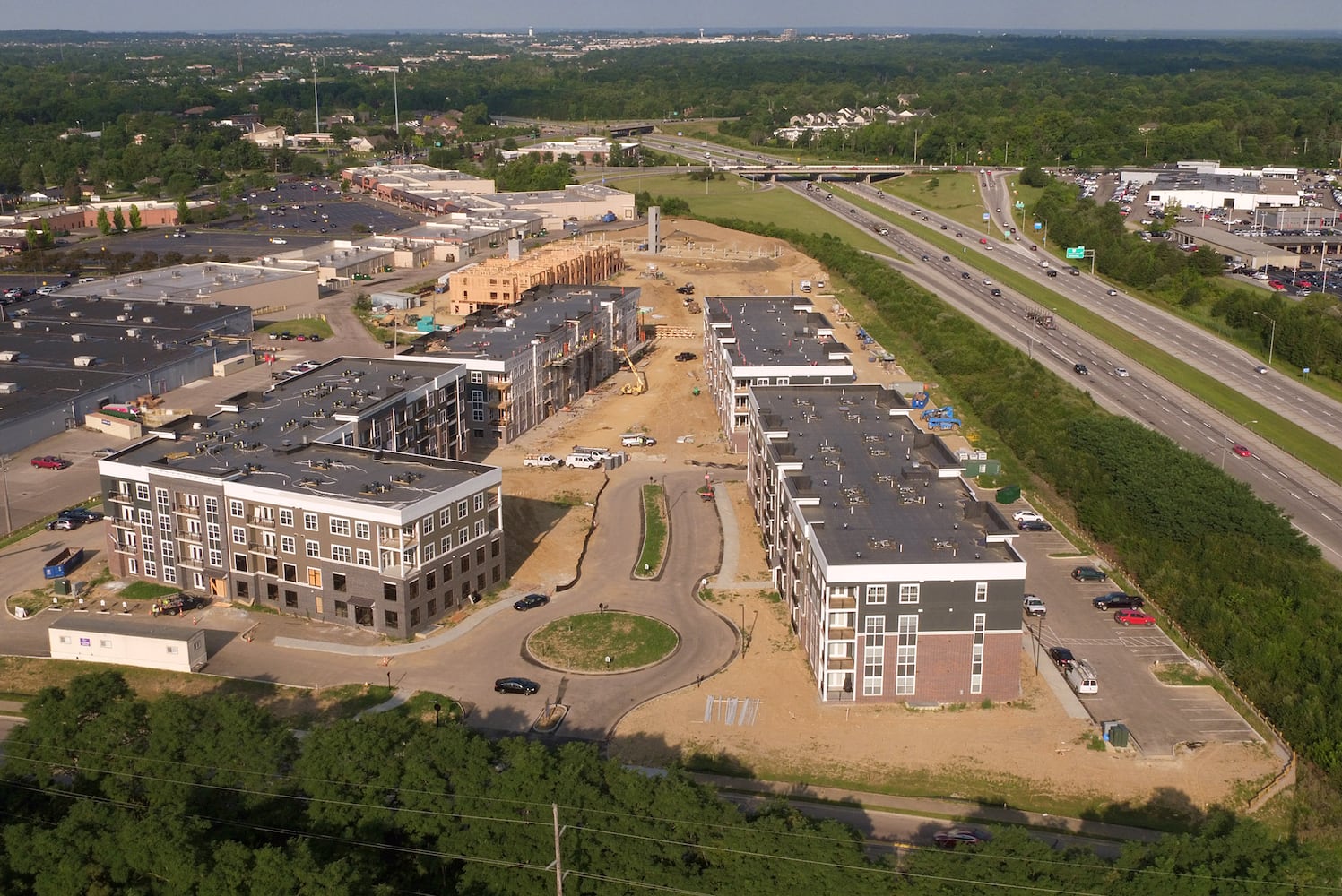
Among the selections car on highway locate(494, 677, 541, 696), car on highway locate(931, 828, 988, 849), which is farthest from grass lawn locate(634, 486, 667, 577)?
car on highway locate(931, 828, 988, 849)

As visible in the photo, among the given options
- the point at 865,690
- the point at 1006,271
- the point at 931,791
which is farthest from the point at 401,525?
the point at 1006,271

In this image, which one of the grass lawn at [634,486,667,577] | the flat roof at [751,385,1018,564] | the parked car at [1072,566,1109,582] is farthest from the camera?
the grass lawn at [634,486,667,577]

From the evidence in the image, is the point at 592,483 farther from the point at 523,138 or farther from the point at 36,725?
the point at 523,138

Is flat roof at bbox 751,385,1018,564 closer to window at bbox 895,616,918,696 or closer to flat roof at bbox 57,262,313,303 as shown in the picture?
window at bbox 895,616,918,696

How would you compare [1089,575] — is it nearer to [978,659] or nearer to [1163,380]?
[978,659]

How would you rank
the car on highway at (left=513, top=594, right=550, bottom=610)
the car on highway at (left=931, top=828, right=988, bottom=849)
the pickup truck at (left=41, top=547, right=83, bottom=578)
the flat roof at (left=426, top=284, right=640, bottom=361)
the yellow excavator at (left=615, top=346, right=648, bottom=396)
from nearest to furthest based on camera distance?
the car on highway at (left=931, top=828, right=988, bottom=849)
the car on highway at (left=513, top=594, right=550, bottom=610)
the pickup truck at (left=41, top=547, right=83, bottom=578)
the flat roof at (left=426, top=284, right=640, bottom=361)
the yellow excavator at (left=615, top=346, right=648, bottom=396)

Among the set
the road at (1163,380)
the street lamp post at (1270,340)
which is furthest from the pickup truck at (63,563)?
the street lamp post at (1270,340)
